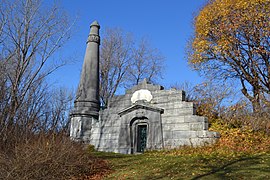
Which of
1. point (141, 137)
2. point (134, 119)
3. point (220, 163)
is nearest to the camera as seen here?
point (220, 163)

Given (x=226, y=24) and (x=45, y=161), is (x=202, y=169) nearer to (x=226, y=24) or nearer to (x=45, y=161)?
(x=45, y=161)

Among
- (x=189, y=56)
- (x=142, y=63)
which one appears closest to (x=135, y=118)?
(x=189, y=56)

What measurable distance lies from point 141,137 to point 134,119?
96 cm

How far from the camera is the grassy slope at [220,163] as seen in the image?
20.3 ft

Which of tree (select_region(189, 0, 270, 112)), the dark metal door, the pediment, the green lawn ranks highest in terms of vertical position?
tree (select_region(189, 0, 270, 112))

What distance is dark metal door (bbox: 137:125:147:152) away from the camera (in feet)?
41.1

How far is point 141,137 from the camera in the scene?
12734 mm

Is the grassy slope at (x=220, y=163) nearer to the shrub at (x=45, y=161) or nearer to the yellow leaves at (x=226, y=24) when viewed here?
the shrub at (x=45, y=161)

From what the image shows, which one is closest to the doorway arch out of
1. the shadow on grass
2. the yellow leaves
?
the shadow on grass

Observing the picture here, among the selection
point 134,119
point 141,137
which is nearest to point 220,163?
point 141,137

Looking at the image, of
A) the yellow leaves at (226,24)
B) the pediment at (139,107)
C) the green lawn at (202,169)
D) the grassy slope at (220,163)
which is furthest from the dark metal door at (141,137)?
the yellow leaves at (226,24)

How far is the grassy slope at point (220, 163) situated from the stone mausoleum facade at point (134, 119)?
0.76m

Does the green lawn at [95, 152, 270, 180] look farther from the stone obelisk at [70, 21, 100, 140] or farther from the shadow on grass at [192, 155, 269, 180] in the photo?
the stone obelisk at [70, 21, 100, 140]

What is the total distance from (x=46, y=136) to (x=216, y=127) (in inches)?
280
